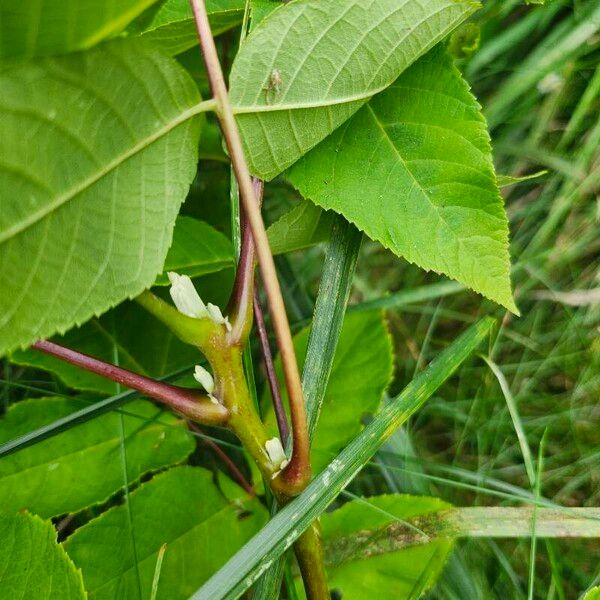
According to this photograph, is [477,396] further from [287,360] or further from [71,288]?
[71,288]

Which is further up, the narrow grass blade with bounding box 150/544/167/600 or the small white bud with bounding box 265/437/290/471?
the small white bud with bounding box 265/437/290/471

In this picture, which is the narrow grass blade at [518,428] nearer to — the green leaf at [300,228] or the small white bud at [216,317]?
the green leaf at [300,228]

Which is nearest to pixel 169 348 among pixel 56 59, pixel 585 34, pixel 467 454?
pixel 56 59

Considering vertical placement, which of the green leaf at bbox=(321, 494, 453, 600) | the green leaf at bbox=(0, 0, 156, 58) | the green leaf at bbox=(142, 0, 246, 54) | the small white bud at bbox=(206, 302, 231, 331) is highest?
the green leaf at bbox=(0, 0, 156, 58)

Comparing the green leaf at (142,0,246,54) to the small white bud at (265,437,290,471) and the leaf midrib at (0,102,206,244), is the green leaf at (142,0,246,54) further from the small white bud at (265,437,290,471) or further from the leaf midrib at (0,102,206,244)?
the small white bud at (265,437,290,471)

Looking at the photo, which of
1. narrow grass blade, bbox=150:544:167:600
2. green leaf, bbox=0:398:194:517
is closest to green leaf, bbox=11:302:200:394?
green leaf, bbox=0:398:194:517

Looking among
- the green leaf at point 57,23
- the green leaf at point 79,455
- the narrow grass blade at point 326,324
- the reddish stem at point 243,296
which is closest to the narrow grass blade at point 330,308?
the narrow grass blade at point 326,324

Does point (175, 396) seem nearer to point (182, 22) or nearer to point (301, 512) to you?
point (301, 512)

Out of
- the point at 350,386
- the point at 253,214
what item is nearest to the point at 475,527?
the point at 350,386
